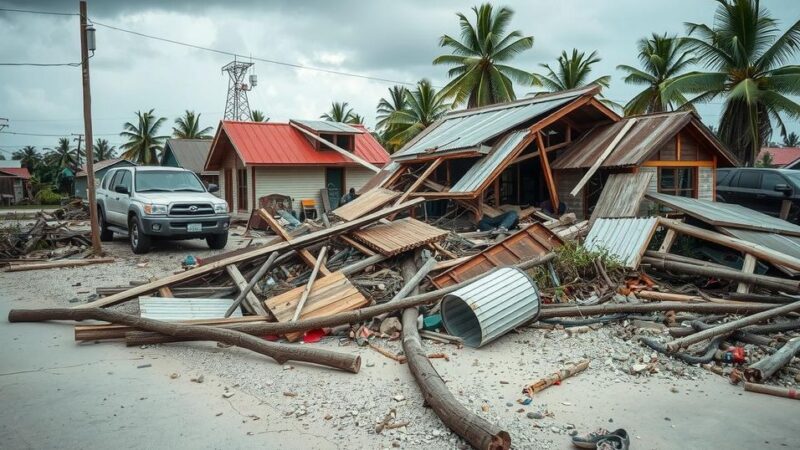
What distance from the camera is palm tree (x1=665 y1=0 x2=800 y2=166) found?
21.3m

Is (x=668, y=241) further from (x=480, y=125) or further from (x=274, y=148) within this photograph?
(x=274, y=148)

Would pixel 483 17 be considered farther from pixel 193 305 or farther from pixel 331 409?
pixel 331 409

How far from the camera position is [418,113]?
3250 centimetres

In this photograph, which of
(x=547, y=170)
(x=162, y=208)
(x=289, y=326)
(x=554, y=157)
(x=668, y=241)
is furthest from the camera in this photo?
(x=554, y=157)

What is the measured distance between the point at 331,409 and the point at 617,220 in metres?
7.83

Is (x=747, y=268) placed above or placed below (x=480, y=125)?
below

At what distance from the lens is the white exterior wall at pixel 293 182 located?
22.6m

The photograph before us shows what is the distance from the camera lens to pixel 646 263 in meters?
9.32

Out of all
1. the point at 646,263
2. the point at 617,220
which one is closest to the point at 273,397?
the point at 646,263

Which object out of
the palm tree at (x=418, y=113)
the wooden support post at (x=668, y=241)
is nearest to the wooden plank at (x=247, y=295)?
the wooden support post at (x=668, y=241)

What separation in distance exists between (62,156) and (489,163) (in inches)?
2833

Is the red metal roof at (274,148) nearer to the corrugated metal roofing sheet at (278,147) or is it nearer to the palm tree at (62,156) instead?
the corrugated metal roofing sheet at (278,147)

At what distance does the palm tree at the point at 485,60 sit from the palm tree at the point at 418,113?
3.40 m

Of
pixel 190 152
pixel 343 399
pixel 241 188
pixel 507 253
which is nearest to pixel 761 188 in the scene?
pixel 507 253
